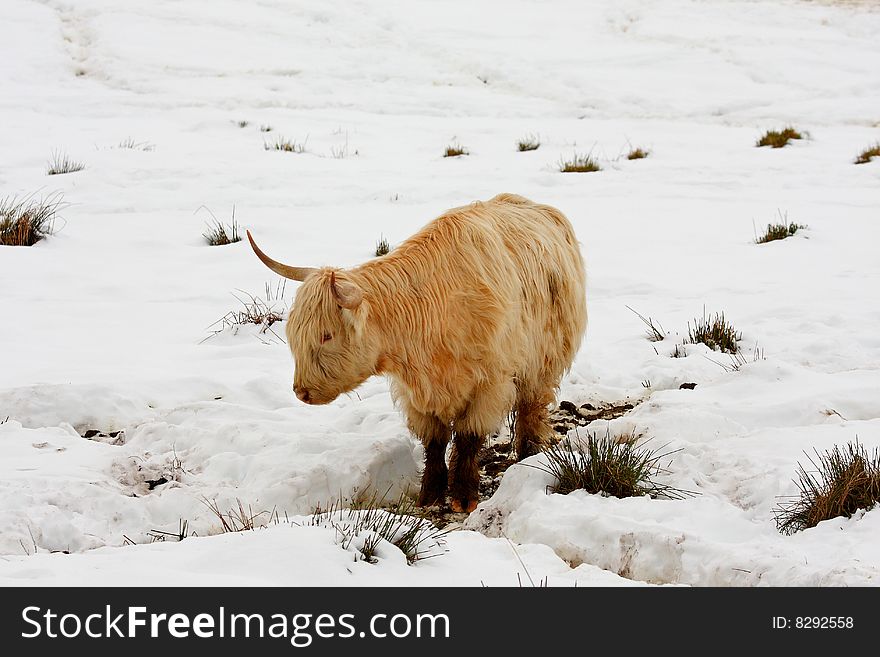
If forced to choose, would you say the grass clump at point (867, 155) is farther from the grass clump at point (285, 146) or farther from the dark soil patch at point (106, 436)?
the dark soil patch at point (106, 436)

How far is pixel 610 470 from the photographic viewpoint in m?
3.91

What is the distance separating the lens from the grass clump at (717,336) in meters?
5.88

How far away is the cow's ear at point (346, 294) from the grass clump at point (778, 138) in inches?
371

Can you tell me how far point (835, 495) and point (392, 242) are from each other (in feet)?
17.3

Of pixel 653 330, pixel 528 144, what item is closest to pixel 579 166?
pixel 528 144

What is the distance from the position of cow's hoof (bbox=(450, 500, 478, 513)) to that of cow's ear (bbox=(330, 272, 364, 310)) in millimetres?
1209

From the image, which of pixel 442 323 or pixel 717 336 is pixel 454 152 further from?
pixel 442 323

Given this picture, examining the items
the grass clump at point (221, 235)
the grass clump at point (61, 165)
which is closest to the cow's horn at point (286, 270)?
the grass clump at point (221, 235)

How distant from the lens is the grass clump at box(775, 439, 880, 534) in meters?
3.39

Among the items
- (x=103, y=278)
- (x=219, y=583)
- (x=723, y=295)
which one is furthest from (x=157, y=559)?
(x=723, y=295)

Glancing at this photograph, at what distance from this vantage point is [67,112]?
1233cm

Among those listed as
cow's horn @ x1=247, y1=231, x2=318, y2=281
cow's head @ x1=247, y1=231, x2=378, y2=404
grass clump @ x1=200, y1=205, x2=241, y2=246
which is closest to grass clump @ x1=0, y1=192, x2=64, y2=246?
grass clump @ x1=200, y1=205, x2=241, y2=246

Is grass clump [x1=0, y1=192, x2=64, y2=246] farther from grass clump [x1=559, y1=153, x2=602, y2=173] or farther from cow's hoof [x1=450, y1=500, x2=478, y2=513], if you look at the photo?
grass clump [x1=559, y1=153, x2=602, y2=173]

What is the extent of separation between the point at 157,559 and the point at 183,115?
10.8m
